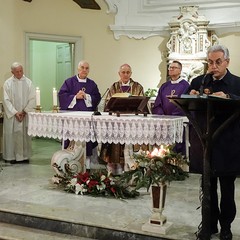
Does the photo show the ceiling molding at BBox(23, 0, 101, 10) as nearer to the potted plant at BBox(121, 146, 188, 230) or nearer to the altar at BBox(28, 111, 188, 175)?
the altar at BBox(28, 111, 188, 175)

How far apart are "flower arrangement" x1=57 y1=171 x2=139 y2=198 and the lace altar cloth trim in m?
0.42

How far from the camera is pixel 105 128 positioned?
477 centimetres

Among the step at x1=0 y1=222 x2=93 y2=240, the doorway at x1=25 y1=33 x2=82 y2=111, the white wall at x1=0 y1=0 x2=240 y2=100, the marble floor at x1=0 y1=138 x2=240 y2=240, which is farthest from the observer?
the doorway at x1=25 y1=33 x2=82 y2=111

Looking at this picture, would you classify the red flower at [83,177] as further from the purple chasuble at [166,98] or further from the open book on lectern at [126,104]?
the purple chasuble at [166,98]

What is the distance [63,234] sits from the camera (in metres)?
3.95

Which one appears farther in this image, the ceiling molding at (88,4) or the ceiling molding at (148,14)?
the ceiling molding at (88,4)

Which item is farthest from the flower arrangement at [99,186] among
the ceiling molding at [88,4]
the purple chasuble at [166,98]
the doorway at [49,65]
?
the doorway at [49,65]

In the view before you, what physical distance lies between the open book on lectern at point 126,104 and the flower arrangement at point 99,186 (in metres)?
0.74

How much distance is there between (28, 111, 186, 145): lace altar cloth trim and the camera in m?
4.59

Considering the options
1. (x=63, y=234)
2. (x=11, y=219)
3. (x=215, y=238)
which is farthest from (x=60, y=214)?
(x=215, y=238)

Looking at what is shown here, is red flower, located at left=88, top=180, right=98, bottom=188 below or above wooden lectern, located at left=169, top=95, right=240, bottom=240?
below

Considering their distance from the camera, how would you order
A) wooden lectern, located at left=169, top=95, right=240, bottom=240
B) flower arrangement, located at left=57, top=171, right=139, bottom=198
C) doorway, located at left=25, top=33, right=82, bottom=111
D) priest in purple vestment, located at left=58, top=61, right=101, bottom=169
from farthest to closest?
doorway, located at left=25, top=33, right=82, bottom=111, priest in purple vestment, located at left=58, top=61, right=101, bottom=169, flower arrangement, located at left=57, top=171, right=139, bottom=198, wooden lectern, located at left=169, top=95, right=240, bottom=240

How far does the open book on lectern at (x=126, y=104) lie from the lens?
4.86m

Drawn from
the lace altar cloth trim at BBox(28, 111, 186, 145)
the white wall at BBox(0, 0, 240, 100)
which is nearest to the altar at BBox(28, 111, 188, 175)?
the lace altar cloth trim at BBox(28, 111, 186, 145)
